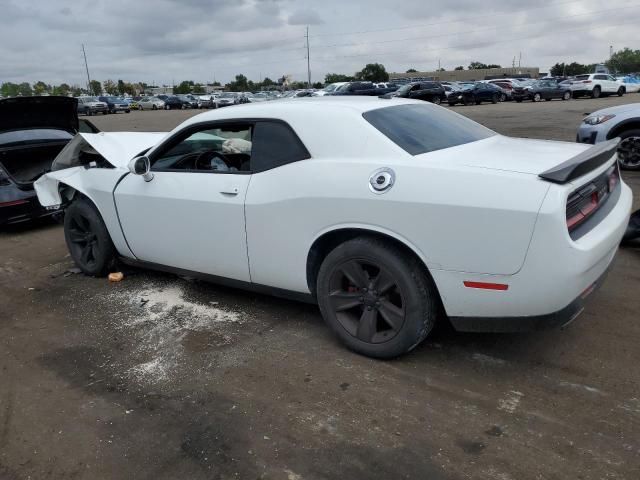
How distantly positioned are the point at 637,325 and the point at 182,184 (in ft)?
11.0

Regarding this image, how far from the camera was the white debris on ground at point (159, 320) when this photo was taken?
345cm

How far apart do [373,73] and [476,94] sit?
66005mm

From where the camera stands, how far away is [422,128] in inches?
138

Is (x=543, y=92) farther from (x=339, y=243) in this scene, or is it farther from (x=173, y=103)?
(x=339, y=243)

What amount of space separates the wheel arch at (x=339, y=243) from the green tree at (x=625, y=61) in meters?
111

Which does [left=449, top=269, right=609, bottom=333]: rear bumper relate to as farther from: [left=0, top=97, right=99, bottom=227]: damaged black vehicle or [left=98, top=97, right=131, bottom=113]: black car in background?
[left=98, top=97, right=131, bottom=113]: black car in background

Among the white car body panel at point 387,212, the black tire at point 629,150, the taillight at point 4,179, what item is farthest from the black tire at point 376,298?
the black tire at point 629,150

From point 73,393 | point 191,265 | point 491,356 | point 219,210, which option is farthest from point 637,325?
point 73,393

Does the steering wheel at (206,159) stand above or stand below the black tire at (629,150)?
above

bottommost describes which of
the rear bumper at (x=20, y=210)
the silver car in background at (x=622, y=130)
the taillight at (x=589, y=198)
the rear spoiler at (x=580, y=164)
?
the rear bumper at (x=20, y=210)

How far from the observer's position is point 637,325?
3613 mm

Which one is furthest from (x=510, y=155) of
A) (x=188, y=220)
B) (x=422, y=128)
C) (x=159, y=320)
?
(x=159, y=320)

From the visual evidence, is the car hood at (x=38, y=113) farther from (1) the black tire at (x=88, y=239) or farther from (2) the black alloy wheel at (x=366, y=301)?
(2) the black alloy wheel at (x=366, y=301)

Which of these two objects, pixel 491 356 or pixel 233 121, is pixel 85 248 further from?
pixel 491 356
